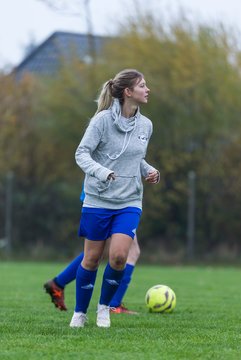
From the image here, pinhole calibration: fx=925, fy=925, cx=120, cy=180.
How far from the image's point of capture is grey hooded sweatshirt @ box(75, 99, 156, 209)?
6.72m

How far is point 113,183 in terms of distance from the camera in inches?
266

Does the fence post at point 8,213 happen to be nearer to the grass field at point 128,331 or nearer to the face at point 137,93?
the grass field at point 128,331

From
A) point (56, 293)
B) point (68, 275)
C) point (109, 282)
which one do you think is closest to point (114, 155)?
point (109, 282)

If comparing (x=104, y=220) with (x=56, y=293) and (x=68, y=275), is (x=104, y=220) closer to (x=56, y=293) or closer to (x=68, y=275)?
(x=68, y=275)

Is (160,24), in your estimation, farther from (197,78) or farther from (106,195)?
(106,195)

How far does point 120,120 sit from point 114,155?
0.27m

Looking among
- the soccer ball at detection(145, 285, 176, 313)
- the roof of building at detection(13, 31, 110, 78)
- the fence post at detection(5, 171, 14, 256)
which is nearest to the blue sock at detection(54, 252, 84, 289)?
the soccer ball at detection(145, 285, 176, 313)

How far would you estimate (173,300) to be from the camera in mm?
8508

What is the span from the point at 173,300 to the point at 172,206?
14397mm

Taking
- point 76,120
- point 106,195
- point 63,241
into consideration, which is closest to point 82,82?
point 76,120

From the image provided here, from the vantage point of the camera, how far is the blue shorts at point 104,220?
22.1ft

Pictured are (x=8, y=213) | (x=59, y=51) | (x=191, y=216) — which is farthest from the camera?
(x=59, y=51)

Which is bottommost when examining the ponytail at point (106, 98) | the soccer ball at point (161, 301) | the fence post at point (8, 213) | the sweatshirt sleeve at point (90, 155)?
the fence post at point (8, 213)

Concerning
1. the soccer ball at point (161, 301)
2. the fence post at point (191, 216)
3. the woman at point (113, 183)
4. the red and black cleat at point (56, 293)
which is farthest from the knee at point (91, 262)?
the fence post at point (191, 216)
